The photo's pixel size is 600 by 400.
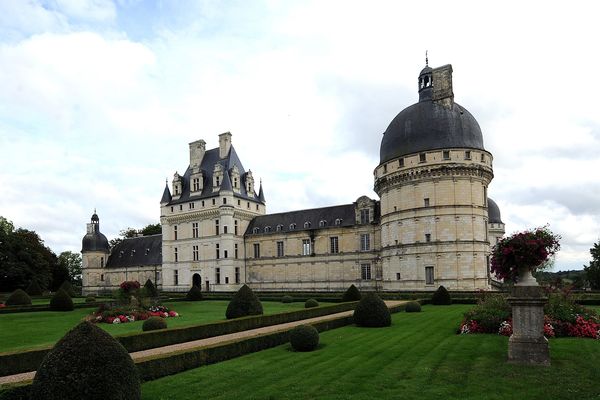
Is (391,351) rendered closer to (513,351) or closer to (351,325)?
(513,351)

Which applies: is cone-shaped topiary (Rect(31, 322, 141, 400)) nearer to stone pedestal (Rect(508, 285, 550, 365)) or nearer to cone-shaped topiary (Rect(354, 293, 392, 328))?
stone pedestal (Rect(508, 285, 550, 365))

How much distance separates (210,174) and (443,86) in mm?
32298

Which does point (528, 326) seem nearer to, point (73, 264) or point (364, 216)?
point (364, 216)

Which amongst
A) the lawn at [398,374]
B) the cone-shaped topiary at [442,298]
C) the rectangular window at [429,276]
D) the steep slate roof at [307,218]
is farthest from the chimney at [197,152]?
the lawn at [398,374]

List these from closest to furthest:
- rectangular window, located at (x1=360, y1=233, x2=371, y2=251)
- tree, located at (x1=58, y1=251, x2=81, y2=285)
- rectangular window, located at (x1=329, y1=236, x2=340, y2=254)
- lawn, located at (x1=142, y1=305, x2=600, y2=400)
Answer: lawn, located at (x1=142, y1=305, x2=600, y2=400) < rectangular window, located at (x1=360, y1=233, x2=371, y2=251) < rectangular window, located at (x1=329, y1=236, x2=340, y2=254) < tree, located at (x1=58, y1=251, x2=81, y2=285)

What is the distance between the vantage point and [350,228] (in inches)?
2125

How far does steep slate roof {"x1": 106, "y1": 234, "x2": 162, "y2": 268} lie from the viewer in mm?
72688

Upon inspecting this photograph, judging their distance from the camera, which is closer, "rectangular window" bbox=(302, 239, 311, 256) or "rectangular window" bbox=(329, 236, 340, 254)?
"rectangular window" bbox=(329, 236, 340, 254)

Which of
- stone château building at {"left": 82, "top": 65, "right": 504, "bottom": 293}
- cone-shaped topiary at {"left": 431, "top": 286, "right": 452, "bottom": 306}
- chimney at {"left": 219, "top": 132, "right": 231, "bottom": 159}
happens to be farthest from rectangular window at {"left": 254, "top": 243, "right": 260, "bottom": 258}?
cone-shaped topiary at {"left": 431, "top": 286, "right": 452, "bottom": 306}

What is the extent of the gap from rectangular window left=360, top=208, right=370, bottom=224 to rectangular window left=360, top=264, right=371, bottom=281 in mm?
4704

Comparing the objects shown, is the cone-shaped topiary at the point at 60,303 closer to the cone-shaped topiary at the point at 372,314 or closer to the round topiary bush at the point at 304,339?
the cone-shaped topiary at the point at 372,314

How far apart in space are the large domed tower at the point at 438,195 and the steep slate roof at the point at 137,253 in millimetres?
39474

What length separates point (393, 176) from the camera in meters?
45.9

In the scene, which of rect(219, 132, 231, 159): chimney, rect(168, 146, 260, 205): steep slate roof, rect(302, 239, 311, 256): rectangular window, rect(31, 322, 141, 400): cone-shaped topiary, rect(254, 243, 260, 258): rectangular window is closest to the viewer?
rect(31, 322, 141, 400): cone-shaped topiary
